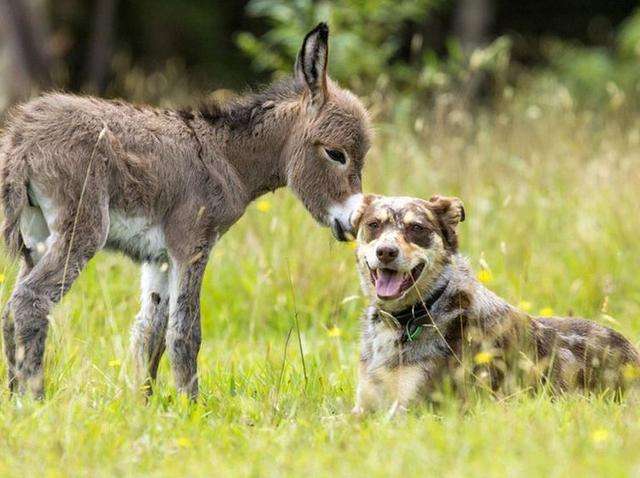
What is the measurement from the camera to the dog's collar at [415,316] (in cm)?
590

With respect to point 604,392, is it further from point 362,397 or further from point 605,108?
point 605,108

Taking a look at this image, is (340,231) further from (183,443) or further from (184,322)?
(183,443)

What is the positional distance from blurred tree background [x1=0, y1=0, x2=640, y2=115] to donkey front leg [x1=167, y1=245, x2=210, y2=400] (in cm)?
394

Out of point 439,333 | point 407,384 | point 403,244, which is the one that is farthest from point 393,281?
point 407,384

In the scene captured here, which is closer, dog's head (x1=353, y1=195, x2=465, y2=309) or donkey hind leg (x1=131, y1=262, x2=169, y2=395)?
dog's head (x1=353, y1=195, x2=465, y2=309)

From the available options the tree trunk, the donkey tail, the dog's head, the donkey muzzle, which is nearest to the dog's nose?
the dog's head

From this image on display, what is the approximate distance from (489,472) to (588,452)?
1.64ft

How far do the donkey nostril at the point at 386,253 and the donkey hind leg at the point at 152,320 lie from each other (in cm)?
137

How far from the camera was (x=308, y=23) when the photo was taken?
38.8ft

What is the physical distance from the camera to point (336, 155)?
22.1 feet

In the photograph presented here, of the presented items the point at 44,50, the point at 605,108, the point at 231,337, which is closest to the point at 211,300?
the point at 231,337

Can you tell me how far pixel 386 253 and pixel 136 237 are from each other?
1.35 meters

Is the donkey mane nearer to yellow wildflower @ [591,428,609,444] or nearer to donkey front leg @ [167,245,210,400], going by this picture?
donkey front leg @ [167,245,210,400]

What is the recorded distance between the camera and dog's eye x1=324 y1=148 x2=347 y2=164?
6.70m
